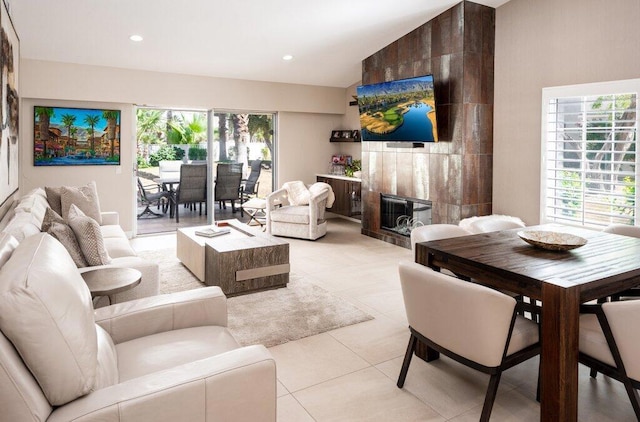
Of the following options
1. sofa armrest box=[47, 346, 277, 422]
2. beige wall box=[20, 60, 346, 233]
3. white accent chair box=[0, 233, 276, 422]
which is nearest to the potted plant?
beige wall box=[20, 60, 346, 233]

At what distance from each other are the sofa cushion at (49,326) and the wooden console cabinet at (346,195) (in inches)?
257

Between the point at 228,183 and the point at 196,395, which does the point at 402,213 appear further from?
the point at 196,395

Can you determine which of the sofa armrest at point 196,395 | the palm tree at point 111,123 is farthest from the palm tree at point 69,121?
A: the sofa armrest at point 196,395

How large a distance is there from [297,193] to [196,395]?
6.07 meters

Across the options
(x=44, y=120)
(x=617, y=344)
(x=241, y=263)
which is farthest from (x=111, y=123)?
(x=617, y=344)

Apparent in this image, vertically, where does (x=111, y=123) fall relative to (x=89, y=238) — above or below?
above

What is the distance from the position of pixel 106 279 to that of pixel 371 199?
4.79 metres

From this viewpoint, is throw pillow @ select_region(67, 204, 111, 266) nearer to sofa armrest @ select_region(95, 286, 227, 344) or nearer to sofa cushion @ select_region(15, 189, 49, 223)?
sofa cushion @ select_region(15, 189, 49, 223)

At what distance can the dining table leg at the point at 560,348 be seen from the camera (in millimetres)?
2090

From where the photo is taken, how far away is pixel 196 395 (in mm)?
1577

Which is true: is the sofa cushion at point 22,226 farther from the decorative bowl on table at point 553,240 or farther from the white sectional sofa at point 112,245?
the decorative bowl on table at point 553,240

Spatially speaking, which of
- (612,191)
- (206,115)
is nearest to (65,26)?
(206,115)

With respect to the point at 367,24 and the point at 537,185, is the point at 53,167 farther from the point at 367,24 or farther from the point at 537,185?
the point at 537,185

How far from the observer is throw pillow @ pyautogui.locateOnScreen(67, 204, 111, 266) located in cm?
322
